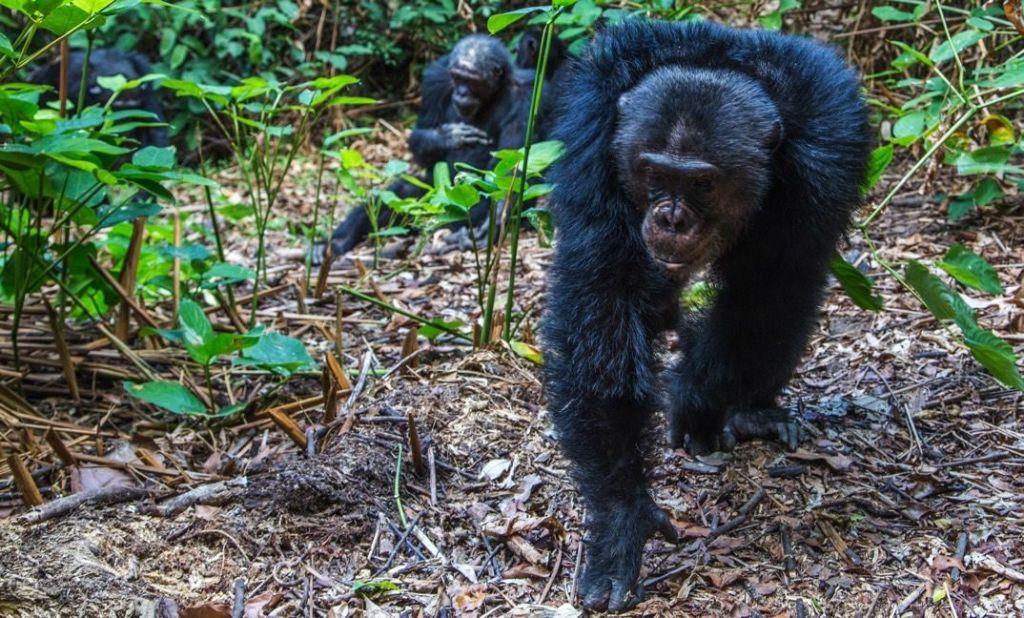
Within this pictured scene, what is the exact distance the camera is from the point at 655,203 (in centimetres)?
437

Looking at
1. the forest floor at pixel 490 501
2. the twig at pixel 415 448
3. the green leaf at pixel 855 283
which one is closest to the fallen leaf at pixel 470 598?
the forest floor at pixel 490 501

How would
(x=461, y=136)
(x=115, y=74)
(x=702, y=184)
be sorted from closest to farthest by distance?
(x=702, y=184) < (x=461, y=136) < (x=115, y=74)

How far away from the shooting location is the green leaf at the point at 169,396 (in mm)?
5348

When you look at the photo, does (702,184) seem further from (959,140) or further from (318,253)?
(318,253)

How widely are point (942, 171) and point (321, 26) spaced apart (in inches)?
325

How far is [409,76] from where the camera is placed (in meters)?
14.0

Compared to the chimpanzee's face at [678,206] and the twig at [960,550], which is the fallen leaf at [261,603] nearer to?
the chimpanzee's face at [678,206]

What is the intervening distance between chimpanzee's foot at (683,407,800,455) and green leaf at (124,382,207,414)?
2648mm

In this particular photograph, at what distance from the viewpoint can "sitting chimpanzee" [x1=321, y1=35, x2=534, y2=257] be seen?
36.2 feet

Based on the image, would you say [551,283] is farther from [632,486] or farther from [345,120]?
[345,120]

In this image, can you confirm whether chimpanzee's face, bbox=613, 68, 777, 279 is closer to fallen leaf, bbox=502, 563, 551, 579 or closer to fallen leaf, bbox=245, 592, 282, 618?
fallen leaf, bbox=502, 563, 551, 579

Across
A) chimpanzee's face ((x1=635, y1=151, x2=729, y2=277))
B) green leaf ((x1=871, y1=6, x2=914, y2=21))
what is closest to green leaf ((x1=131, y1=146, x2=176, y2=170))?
chimpanzee's face ((x1=635, y1=151, x2=729, y2=277))

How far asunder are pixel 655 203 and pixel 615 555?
1500 mm

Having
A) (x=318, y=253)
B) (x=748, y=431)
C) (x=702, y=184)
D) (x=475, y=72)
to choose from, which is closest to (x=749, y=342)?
(x=748, y=431)
